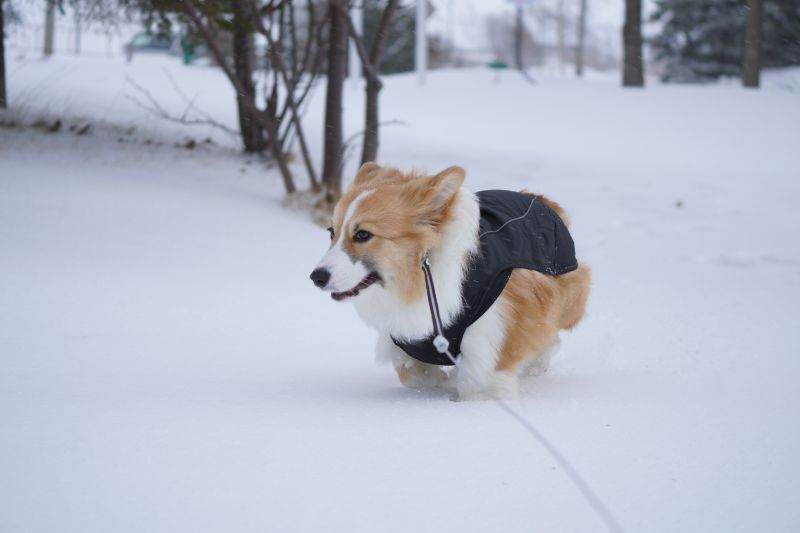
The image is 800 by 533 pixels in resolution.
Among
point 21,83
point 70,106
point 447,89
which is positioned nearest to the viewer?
point 70,106

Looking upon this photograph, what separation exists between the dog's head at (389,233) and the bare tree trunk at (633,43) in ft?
45.5

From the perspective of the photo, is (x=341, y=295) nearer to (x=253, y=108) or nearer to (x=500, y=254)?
(x=500, y=254)

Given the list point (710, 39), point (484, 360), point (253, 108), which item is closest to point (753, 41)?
point (710, 39)

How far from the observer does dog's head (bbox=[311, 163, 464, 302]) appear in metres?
2.98

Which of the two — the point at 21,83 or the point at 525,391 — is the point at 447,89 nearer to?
the point at 21,83

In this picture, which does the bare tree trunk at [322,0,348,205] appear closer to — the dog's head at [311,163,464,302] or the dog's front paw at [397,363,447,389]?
the dog's front paw at [397,363,447,389]

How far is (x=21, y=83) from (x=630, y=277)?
368 inches

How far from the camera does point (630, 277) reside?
658 centimetres

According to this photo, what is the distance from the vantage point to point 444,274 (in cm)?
311

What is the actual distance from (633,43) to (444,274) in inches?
572

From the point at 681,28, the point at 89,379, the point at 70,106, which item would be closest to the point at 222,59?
the point at 70,106

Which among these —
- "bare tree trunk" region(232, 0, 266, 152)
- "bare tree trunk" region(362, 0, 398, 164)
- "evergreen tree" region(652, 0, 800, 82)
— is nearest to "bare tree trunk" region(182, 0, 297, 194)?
"bare tree trunk" region(232, 0, 266, 152)

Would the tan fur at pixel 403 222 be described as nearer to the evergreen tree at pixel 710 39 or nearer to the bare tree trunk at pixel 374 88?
the bare tree trunk at pixel 374 88

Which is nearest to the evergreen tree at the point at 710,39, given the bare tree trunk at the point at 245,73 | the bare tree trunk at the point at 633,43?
the bare tree trunk at the point at 633,43
